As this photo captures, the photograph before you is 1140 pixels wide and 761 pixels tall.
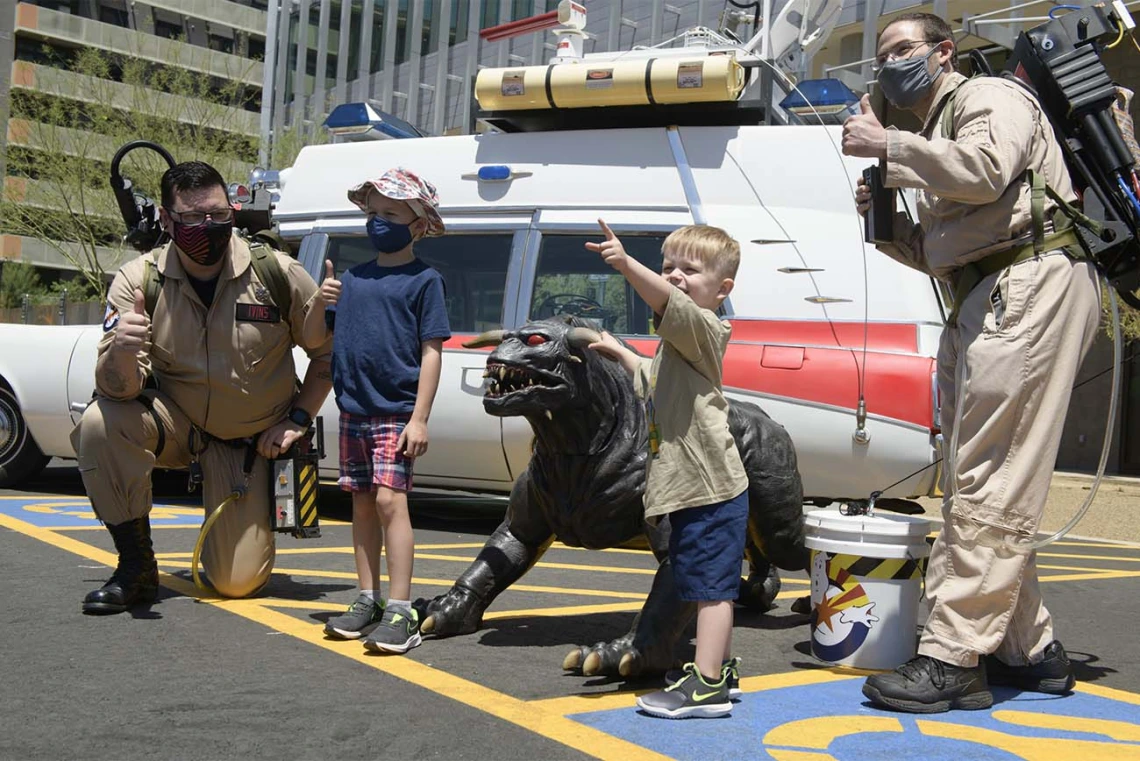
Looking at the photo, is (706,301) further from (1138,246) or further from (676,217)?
(676,217)

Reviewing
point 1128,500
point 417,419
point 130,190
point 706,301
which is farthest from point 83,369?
point 1128,500

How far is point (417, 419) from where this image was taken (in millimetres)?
4637

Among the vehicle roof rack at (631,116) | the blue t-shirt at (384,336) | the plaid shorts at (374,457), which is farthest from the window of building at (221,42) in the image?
the plaid shorts at (374,457)

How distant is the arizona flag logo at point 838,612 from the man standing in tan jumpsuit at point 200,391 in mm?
2347

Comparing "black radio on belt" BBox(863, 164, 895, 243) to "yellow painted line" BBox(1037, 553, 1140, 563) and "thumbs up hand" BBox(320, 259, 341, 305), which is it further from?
"yellow painted line" BBox(1037, 553, 1140, 563)

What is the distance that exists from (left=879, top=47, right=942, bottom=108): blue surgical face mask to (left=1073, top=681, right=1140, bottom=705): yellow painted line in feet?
6.75

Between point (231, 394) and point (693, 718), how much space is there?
2.66m

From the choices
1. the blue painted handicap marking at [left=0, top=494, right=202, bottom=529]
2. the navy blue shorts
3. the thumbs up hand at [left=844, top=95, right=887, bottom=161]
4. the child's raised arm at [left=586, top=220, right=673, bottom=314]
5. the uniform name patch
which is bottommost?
the blue painted handicap marking at [left=0, top=494, right=202, bottom=529]

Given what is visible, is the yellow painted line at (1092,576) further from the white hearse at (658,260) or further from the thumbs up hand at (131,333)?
the thumbs up hand at (131,333)

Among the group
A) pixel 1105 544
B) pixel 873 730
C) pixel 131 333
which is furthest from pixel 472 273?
pixel 1105 544

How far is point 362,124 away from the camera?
8.80m

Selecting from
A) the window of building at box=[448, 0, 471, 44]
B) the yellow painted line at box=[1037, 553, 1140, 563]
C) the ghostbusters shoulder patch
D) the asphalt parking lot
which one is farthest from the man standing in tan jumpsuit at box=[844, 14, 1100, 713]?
the window of building at box=[448, 0, 471, 44]

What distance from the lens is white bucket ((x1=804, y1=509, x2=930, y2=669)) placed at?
4.38 m

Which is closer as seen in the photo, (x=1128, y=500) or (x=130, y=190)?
(x=130, y=190)
